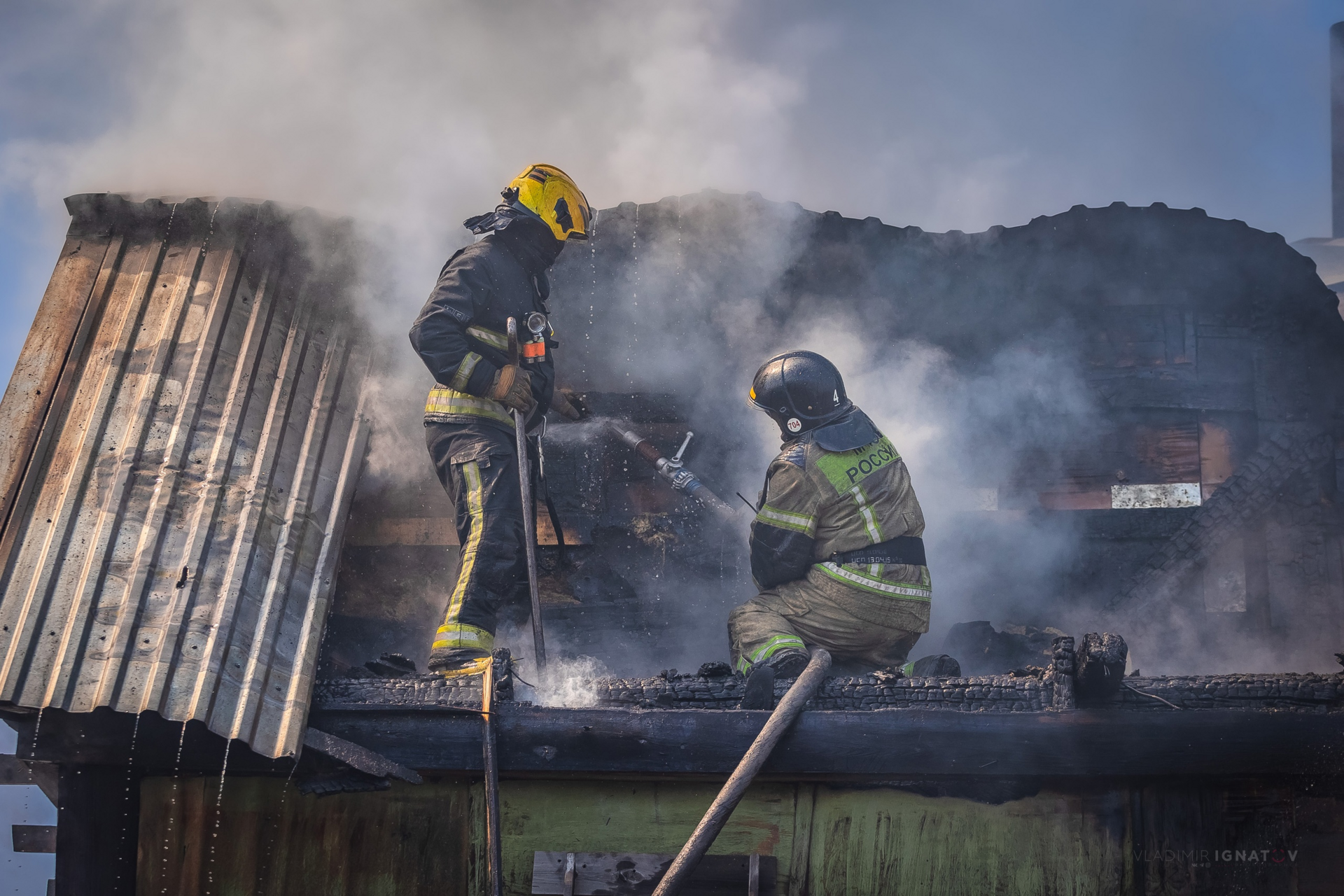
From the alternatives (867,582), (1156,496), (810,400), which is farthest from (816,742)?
(1156,496)

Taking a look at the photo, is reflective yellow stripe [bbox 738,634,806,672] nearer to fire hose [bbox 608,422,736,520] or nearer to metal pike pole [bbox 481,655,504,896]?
metal pike pole [bbox 481,655,504,896]

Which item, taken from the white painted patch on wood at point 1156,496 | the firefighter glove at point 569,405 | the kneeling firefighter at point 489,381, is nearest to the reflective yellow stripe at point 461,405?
the kneeling firefighter at point 489,381

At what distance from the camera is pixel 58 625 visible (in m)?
4.30

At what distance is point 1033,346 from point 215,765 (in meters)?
5.36

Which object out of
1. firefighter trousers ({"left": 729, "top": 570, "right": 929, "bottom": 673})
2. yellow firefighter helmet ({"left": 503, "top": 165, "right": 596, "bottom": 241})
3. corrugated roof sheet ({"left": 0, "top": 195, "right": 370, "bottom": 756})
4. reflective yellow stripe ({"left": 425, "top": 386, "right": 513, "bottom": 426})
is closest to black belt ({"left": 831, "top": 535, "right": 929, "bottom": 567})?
firefighter trousers ({"left": 729, "top": 570, "right": 929, "bottom": 673})

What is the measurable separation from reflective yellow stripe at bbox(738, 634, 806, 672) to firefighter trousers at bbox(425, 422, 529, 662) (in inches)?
46.1

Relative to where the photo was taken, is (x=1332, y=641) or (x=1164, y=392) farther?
(x=1164, y=392)

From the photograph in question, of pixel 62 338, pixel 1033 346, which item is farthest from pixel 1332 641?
pixel 62 338

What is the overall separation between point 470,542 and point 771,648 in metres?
1.49

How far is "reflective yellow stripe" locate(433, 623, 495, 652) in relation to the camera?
457 cm

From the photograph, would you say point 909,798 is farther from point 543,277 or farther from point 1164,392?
point 1164,392

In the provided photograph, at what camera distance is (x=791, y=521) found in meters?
4.71

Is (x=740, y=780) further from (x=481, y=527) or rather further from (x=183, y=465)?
(x=183, y=465)

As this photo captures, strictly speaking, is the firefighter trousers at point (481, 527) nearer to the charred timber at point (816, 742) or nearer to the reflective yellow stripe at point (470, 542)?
the reflective yellow stripe at point (470, 542)
